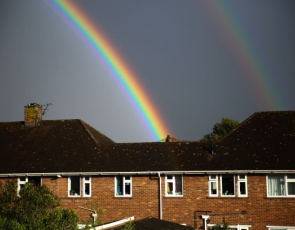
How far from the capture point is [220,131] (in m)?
89.0

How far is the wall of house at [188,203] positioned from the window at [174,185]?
308 mm

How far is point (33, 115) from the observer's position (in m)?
41.3

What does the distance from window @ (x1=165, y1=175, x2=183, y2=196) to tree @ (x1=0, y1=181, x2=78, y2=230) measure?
12877 millimetres

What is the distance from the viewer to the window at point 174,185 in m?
33.8

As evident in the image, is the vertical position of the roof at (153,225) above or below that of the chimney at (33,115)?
below

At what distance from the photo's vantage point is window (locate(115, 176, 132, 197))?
34.4 metres

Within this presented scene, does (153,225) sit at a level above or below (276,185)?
below

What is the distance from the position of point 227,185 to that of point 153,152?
550 cm

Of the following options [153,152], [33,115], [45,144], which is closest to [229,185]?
[153,152]

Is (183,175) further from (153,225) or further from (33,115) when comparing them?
(33,115)

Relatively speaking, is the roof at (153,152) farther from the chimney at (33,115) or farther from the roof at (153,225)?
the roof at (153,225)

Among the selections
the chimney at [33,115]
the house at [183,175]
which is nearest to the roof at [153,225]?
the house at [183,175]

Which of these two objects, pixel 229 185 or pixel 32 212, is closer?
pixel 32 212

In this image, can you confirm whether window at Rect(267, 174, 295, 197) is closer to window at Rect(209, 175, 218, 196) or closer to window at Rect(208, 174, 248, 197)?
window at Rect(208, 174, 248, 197)
